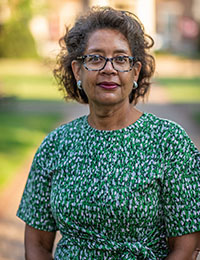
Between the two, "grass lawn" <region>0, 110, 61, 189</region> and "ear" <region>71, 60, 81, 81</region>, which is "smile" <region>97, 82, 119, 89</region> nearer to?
"ear" <region>71, 60, 81, 81</region>

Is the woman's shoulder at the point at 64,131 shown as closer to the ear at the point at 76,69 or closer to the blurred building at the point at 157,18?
the ear at the point at 76,69

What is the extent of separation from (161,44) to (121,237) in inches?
1527

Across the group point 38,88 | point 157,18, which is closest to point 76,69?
point 38,88

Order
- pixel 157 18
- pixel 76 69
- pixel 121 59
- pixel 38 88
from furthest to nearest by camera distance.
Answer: pixel 157 18 → pixel 38 88 → pixel 76 69 → pixel 121 59

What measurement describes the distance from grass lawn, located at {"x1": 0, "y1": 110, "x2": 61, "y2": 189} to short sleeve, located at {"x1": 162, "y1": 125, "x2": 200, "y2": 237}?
5011 millimetres

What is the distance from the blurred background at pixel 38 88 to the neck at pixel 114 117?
62 centimetres

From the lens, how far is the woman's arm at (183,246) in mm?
2172

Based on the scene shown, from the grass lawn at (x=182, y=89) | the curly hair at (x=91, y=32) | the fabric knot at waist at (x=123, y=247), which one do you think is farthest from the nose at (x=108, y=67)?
the grass lawn at (x=182, y=89)

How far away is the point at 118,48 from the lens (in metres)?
2.24

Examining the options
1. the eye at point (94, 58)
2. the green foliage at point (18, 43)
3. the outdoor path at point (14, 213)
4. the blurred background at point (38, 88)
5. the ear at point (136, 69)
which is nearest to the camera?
the eye at point (94, 58)

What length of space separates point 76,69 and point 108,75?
29 centimetres

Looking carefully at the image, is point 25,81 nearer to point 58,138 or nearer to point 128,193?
point 58,138

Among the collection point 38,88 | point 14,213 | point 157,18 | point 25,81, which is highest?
point 157,18

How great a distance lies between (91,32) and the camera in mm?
2301
